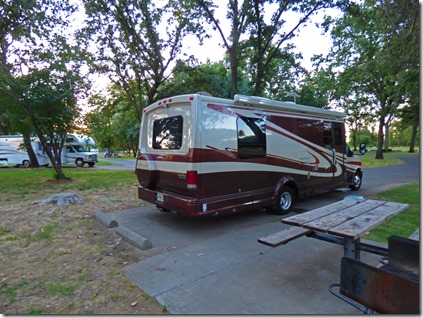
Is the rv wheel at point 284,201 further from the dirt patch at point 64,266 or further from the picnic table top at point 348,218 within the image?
the dirt patch at point 64,266

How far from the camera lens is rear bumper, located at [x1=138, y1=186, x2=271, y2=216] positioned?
4.57 metres

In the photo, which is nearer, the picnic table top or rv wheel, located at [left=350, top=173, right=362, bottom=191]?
the picnic table top

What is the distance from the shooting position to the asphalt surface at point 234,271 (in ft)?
8.64

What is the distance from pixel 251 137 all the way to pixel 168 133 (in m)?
1.72

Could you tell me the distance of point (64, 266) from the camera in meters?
3.58

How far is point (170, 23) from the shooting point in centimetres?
1307

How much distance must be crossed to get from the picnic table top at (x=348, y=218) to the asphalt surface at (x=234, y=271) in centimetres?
74

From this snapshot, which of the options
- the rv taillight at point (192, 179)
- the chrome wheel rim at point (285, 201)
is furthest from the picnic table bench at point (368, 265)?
the chrome wheel rim at point (285, 201)

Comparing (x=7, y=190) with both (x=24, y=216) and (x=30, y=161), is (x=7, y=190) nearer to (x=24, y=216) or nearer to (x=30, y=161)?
(x=24, y=216)

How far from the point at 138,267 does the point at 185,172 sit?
5.68 feet

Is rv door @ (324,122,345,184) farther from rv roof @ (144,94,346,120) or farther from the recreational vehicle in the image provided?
the recreational vehicle

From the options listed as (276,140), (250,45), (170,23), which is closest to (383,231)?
(276,140)

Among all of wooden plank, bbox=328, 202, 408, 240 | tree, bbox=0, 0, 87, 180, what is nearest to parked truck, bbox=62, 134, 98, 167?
tree, bbox=0, 0, 87, 180

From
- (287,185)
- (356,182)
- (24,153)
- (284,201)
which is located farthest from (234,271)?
(24,153)
